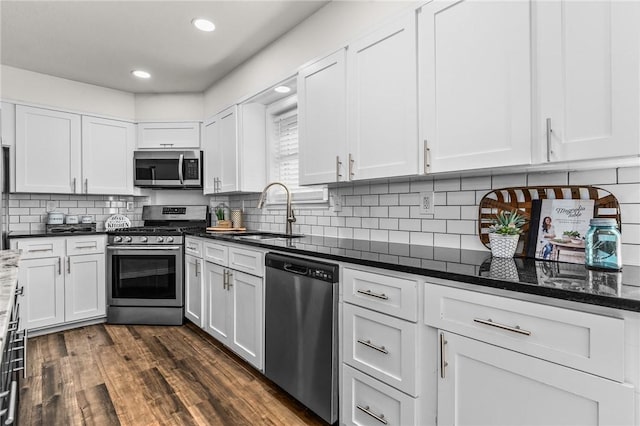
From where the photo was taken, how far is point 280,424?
6.15 feet

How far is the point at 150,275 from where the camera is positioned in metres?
3.46

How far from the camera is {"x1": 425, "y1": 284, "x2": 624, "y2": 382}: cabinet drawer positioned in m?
0.93

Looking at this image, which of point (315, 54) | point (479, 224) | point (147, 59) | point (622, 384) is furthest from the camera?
point (147, 59)

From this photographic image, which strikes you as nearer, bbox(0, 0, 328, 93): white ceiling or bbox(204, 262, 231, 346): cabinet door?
bbox(0, 0, 328, 93): white ceiling

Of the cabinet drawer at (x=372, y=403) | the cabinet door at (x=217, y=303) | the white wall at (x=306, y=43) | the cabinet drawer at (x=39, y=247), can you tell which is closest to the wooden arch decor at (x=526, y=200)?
the cabinet drawer at (x=372, y=403)

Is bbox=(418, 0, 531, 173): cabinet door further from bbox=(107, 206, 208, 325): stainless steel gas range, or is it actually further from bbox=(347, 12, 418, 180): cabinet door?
bbox=(107, 206, 208, 325): stainless steel gas range

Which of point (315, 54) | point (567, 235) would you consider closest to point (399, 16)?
point (315, 54)

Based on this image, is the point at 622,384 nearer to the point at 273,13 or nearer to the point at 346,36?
the point at 346,36

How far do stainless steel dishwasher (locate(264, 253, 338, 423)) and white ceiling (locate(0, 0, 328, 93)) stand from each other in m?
1.75

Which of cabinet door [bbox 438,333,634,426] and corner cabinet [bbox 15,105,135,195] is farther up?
corner cabinet [bbox 15,105,135,195]

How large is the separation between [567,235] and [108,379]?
276 centimetres

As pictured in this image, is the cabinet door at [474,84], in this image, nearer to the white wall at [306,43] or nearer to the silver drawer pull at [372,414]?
the white wall at [306,43]

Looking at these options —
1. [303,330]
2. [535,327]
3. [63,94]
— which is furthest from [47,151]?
[535,327]

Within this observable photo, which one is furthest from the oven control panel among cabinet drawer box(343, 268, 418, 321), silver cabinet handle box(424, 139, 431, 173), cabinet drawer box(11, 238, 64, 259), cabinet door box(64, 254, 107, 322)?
silver cabinet handle box(424, 139, 431, 173)
